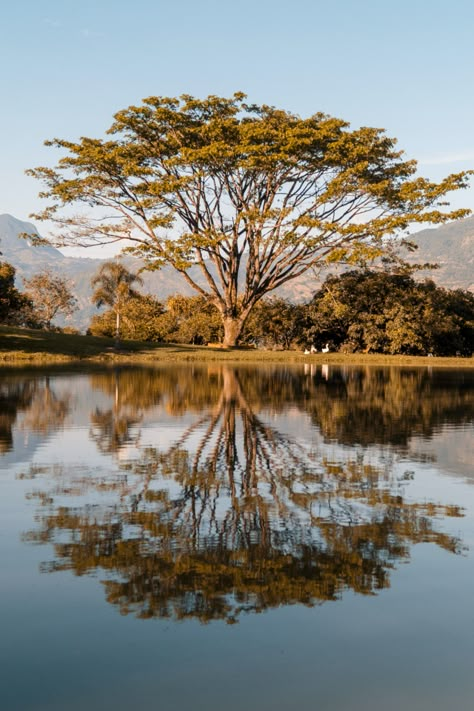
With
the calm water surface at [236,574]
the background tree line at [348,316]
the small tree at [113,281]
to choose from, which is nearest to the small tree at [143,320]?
the background tree line at [348,316]

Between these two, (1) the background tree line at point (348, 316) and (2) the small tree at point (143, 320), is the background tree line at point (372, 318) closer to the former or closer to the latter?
(1) the background tree line at point (348, 316)

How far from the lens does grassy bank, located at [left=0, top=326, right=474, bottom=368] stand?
169 feet

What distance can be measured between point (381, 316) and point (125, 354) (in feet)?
69.2

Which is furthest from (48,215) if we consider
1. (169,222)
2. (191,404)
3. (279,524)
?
(279,524)

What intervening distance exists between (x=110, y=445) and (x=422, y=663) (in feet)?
30.7

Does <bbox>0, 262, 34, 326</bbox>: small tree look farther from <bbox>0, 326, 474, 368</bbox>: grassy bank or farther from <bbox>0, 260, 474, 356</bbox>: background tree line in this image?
<bbox>0, 326, 474, 368</bbox>: grassy bank

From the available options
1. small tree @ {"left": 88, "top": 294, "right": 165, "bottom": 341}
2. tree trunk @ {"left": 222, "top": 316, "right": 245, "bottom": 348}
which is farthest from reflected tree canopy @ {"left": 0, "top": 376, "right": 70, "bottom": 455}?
small tree @ {"left": 88, "top": 294, "right": 165, "bottom": 341}

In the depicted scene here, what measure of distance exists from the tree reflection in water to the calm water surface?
28mm

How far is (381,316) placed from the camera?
64.1 metres

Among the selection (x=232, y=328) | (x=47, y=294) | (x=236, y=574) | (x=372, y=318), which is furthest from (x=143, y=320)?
(x=236, y=574)

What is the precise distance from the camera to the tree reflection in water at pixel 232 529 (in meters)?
6.05

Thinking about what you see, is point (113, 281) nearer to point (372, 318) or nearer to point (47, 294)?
point (372, 318)

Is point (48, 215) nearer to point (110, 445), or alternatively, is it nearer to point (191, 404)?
point (191, 404)

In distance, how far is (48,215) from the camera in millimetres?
57406
